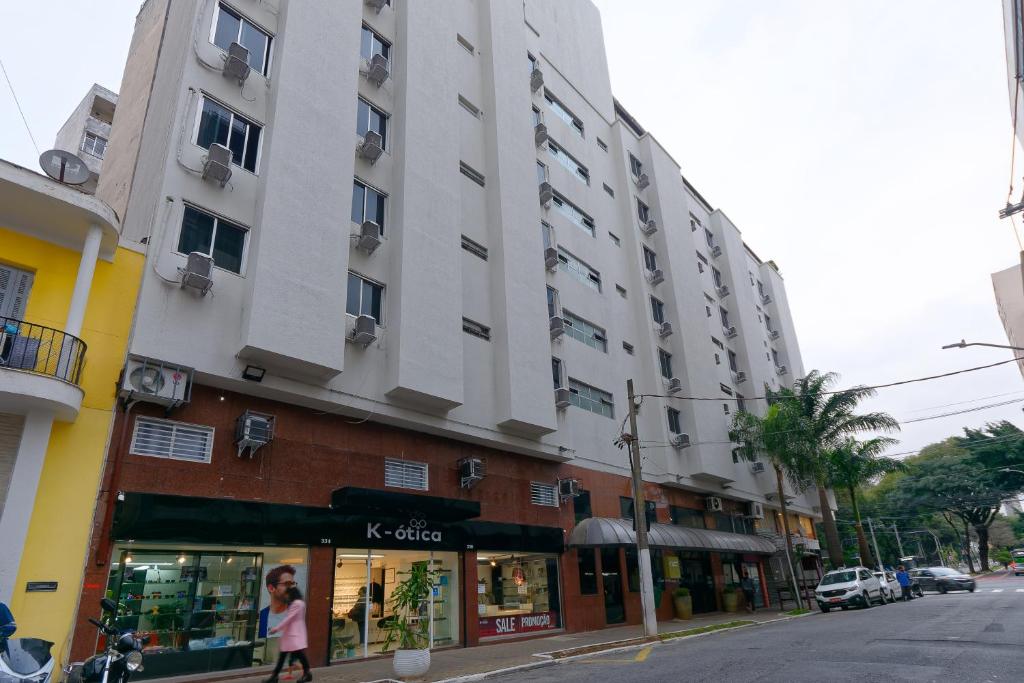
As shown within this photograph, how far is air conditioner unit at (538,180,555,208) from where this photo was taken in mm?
26438

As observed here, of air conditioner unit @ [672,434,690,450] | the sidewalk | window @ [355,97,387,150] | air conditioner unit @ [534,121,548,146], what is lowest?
the sidewalk

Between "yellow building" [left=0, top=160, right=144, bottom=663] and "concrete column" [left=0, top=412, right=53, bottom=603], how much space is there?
0.7 inches

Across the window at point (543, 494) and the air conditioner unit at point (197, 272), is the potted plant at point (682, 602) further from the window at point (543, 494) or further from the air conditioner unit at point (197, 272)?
the air conditioner unit at point (197, 272)

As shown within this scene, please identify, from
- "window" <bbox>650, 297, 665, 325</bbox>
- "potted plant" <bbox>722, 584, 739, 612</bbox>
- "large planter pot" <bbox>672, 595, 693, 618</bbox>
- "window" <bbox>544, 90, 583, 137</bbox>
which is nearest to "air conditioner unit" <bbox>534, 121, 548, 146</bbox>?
"window" <bbox>544, 90, 583, 137</bbox>

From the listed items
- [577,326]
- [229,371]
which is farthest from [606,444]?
[229,371]

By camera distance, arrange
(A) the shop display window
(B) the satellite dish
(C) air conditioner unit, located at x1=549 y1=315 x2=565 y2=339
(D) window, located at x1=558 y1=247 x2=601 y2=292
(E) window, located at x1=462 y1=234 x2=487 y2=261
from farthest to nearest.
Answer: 1. (D) window, located at x1=558 y1=247 x2=601 y2=292
2. (C) air conditioner unit, located at x1=549 y1=315 x2=565 y2=339
3. (E) window, located at x1=462 y1=234 x2=487 y2=261
4. (A) the shop display window
5. (B) the satellite dish

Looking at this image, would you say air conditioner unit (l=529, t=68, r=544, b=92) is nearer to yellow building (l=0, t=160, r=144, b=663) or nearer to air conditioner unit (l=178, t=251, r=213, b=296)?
air conditioner unit (l=178, t=251, r=213, b=296)

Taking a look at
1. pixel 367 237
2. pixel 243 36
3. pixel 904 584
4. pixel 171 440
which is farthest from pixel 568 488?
pixel 904 584

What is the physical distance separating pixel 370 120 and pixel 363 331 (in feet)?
26.3

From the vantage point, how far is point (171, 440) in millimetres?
12742

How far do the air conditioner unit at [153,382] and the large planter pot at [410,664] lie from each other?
269 inches

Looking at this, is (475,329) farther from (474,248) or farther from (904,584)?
(904,584)

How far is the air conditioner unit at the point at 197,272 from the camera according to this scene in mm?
13148

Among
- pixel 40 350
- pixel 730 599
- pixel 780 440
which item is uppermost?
pixel 780 440
